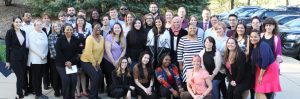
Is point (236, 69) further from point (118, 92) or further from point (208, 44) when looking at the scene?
point (118, 92)

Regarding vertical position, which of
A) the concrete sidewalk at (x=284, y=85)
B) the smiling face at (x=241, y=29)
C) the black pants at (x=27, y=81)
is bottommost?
the concrete sidewalk at (x=284, y=85)

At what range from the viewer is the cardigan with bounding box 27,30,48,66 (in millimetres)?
8195

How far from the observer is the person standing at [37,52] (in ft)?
26.9

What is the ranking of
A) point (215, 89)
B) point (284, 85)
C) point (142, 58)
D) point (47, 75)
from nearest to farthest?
1. point (215, 89)
2. point (142, 58)
3. point (47, 75)
4. point (284, 85)

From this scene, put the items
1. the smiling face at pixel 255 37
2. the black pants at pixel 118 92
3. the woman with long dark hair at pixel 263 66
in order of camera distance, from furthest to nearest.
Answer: the black pants at pixel 118 92 → the smiling face at pixel 255 37 → the woman with long dark hair at pixel 263 66

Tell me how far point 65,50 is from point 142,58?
4.79ft

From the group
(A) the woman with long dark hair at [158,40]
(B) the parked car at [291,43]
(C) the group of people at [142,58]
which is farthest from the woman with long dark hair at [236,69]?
(B) the parked car at [291,43]

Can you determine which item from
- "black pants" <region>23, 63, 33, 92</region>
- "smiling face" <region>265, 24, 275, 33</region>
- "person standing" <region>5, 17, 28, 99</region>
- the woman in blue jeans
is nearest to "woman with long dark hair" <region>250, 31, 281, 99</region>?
"smiling face" <region>265, 24, 275, 33</region>

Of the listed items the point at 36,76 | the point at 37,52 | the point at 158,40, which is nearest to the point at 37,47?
the point at 37,52

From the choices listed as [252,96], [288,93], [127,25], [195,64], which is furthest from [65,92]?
[288,93]

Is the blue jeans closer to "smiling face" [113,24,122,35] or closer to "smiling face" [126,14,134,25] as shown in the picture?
"smiling face" [113,24,122,35]

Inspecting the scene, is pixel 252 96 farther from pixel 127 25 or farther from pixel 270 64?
pixel 127 25

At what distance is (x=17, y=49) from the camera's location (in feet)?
26.7

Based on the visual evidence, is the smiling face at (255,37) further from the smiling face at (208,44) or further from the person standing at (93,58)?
the person standing at (93,58)
